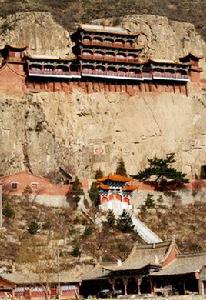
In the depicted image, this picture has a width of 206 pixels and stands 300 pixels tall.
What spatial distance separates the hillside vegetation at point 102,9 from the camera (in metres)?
101

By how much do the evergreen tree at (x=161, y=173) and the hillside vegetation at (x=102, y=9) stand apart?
77.8ft

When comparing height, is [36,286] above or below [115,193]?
below

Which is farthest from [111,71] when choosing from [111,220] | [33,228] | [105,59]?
[33,228]

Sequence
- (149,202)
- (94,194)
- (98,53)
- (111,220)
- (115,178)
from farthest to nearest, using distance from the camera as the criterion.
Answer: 1. (98,53)
2. (149,202)
3. (115,178)
4. (94,194)
5. (111,220)

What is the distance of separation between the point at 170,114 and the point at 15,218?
26990 millimetres

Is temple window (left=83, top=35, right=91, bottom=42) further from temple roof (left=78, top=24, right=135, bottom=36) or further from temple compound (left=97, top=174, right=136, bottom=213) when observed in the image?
temple compound (left=97, top=174, right=136, bottom=213)

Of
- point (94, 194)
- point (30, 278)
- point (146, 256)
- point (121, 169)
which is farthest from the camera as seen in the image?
point (121, 169)

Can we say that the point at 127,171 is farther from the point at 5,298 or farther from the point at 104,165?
the point at 5,298

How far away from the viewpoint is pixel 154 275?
51938 millimetres

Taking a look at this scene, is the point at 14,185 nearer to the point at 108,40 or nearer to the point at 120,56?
the point at 120,56

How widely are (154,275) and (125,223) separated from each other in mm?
18319

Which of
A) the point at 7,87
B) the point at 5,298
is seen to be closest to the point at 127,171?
the point at 7,87

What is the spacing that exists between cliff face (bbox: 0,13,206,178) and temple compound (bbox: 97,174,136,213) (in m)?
5.90

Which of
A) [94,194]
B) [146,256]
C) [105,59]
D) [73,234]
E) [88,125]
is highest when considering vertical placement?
[105,59]
